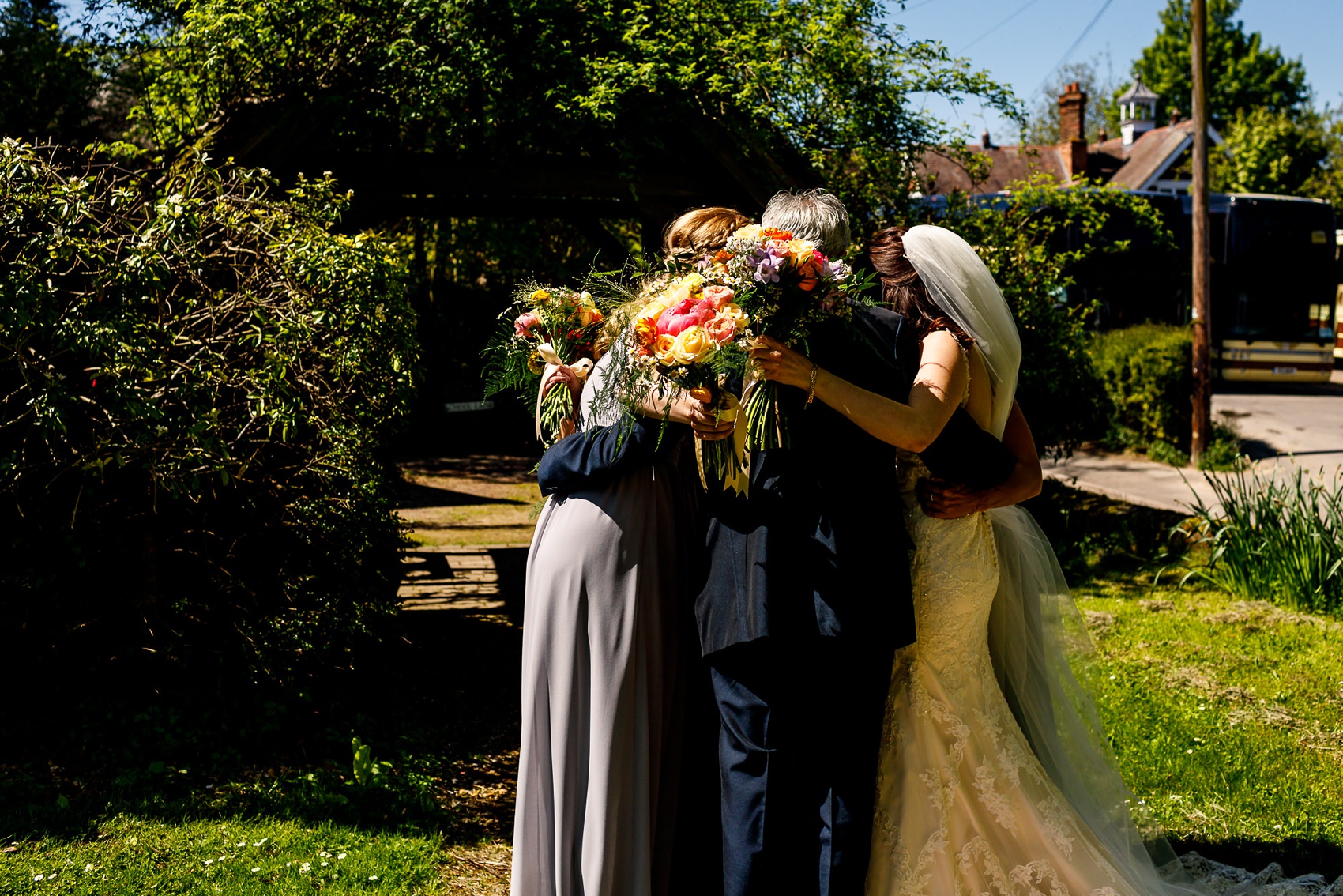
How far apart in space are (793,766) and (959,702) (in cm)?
58

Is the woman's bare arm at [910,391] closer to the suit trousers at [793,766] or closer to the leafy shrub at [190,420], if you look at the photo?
the suit trousers at [793,766]

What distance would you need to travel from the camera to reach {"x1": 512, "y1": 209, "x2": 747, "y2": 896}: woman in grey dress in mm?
2830

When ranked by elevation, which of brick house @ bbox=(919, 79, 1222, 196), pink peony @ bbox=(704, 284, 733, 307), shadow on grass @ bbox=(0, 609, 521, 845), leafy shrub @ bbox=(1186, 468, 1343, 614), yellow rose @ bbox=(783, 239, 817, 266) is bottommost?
shadow on grass @ bbox=(0, 609, 521, 845)

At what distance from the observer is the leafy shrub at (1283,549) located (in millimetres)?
6320

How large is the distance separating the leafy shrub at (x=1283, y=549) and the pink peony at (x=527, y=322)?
486 cm

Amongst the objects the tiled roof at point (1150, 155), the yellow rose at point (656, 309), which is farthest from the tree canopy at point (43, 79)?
the tiled roof at point (1150, 155)

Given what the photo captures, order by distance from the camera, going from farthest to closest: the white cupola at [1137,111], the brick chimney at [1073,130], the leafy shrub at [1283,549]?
the white cupola at [1137,111] → the brick chimney at [1073,130] → the leafy shrub at [1283,549]

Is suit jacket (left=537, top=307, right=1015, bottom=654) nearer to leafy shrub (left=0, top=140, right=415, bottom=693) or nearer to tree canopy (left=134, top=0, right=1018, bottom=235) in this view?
leafy shrub (left=0, top=140, right=415, bottom=693)

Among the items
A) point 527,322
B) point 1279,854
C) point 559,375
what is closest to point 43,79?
point 527,322

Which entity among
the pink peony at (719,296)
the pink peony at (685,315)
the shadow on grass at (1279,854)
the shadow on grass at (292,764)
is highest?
the pink peony at (719,296)

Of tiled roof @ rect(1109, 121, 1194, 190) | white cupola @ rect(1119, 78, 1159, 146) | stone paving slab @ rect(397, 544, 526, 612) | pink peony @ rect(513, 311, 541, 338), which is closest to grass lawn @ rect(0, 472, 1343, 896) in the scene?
stone paving slab @ rect(397, 544, 526, 612)

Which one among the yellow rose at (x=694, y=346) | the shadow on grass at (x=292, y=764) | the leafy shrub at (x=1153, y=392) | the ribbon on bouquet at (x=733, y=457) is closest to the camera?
the yellow rose at (x=694, y=346)

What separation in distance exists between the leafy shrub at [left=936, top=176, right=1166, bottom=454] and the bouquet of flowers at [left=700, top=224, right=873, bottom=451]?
210 inches

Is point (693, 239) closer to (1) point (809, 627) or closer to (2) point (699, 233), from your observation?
(2) point (699, 233)
